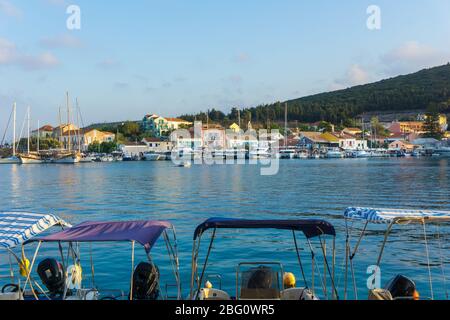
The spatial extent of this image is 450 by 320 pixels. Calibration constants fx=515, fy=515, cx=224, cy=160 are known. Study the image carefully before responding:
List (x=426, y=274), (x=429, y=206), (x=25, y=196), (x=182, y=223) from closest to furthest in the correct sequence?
(x=426, y=274)
(x=182, y=223)
(x=429, y=206)
(x=25, y=196)

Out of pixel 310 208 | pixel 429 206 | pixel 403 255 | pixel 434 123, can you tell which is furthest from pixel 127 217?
pixel 434 123

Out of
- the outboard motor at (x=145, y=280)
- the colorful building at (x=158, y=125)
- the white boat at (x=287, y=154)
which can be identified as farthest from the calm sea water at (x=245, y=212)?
the colorful building at (x=158, y=125)

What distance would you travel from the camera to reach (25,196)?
47.4 meters

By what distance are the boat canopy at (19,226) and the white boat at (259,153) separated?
122m

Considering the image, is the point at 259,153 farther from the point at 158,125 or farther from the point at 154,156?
the point at 158,125

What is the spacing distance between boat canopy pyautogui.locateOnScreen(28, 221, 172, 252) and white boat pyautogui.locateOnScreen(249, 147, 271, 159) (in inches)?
4813

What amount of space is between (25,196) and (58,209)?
11648mm

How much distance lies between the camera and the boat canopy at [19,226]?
10.9 meters

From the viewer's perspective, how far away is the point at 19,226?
11.7m

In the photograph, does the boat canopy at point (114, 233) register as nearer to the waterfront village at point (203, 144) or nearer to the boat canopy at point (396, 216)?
the boat canopy at point (396, 216)

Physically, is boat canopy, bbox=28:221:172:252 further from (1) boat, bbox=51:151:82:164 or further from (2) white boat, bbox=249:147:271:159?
(2) white boat, bbox=249:147:271:159

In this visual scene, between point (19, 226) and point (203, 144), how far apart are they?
134966mm
